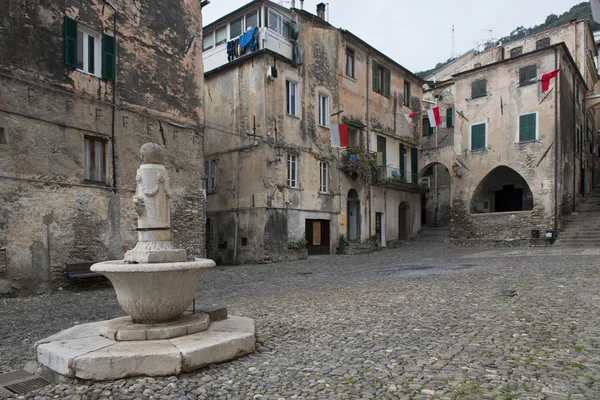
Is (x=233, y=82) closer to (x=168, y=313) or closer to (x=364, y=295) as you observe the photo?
(x=364, y=295)

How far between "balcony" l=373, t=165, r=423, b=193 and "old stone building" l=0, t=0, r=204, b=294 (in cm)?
1129

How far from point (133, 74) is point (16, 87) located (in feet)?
11.4

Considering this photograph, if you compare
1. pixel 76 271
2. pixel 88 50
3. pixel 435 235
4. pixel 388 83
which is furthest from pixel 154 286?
pixel 435 235

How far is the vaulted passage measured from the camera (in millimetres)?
26109

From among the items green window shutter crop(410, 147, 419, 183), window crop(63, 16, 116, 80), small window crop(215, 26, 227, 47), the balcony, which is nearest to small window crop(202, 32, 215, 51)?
small window crop(215, 26, 227, 47)

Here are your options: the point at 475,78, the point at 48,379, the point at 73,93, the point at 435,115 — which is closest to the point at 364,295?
the point at 48,379

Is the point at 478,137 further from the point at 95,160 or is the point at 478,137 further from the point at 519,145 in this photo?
the point at 95,160

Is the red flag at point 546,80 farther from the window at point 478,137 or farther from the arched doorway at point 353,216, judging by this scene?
the arched doorway at point 353,216

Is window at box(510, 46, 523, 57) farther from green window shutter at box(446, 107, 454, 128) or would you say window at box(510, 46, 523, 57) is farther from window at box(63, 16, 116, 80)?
window at box(63, 16, 116, 80)

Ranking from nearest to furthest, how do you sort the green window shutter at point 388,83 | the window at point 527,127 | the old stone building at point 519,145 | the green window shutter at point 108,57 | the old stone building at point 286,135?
the green window shutter at point 108,57 < the old stone building at point 286,135 < the old stone building at point 519,145 < the window at point 527,127 < the green window shutter at point 388,83

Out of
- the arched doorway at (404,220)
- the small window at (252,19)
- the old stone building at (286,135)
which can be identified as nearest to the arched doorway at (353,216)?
the old stone building at (286,135)

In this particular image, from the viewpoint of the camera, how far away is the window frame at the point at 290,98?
757 inches

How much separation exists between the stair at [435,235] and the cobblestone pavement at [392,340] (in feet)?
51.5

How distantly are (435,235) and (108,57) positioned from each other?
832 inches
